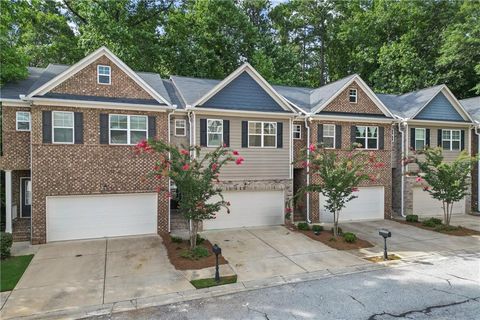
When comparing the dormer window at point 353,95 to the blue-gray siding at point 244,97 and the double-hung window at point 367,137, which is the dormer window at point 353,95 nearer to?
the double-hung window at point 367,137

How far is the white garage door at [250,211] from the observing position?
587 inches

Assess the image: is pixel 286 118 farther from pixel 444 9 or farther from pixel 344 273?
pixel 444 9

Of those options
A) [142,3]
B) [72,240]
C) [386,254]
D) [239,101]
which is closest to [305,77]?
[142,3]

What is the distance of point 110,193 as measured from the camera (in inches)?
521

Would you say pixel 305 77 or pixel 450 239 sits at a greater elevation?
pixel 305 77

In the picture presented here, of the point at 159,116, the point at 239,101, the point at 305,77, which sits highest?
the point at 305,77

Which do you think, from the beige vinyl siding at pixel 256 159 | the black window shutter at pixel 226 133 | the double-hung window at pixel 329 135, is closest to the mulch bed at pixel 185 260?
the beige vinyl siding at pixel 256 159

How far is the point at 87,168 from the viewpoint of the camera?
42.4ft

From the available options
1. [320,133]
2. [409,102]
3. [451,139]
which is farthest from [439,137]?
[320,133]

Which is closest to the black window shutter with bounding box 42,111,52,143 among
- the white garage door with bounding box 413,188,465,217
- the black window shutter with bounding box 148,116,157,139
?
the black window shutter with bounding box 148,116,157,139

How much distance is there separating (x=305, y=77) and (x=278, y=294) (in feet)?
101

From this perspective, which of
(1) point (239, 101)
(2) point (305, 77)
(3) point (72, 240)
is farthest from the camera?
(2) point (305, 77)

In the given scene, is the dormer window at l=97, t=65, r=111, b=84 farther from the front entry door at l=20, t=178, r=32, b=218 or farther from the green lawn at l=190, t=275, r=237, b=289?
the green lawn at l=190, t=275, r=237, b=289

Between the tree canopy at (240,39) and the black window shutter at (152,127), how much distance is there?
11.6 meters
